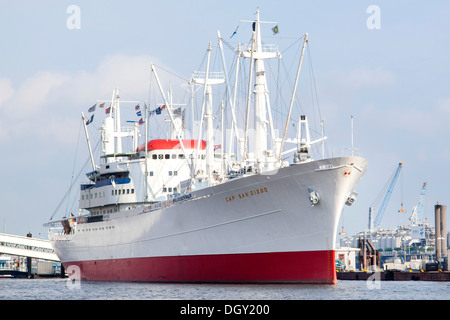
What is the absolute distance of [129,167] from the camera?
52.8 metres

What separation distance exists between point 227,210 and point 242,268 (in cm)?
315

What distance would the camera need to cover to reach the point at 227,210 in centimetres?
3978

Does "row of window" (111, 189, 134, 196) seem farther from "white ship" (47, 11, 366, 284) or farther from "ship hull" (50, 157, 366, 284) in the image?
"ship hull" (50, 157, 366, 284)

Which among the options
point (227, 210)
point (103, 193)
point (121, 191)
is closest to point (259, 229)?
point (227, 210)

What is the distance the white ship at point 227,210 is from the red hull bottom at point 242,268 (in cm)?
5

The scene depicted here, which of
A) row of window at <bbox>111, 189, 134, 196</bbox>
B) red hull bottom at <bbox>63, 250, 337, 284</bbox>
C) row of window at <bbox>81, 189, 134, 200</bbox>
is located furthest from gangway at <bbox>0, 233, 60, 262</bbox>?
red hull bottom at <bbox>63, 250, 337, 284</bbox>

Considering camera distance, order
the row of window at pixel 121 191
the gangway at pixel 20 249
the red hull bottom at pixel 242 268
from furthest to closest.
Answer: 1. the gangway at pixel 20 249
2. the row of window at pixel 121 191
3. the red hull bottom at pixel 242 268

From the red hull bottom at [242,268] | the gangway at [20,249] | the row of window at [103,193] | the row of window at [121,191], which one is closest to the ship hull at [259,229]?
the red hull bottom at [242,268]

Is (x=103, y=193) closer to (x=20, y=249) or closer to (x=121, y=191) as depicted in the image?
(x=121, y=191)

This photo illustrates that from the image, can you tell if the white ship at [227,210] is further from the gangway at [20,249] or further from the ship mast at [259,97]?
the gangway at [20,249]

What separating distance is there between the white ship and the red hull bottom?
0.17 ft

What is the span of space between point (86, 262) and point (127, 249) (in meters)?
7.85

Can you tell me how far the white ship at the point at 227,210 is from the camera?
37.4 metres
